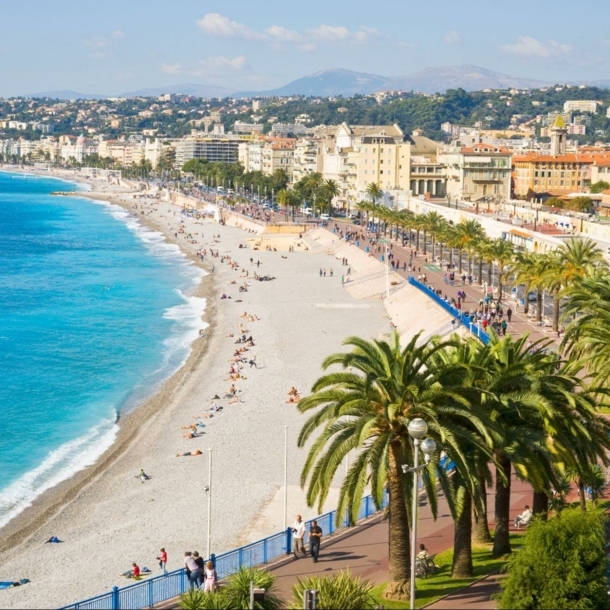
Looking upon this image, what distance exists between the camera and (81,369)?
4500 cm

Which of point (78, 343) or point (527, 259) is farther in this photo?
point (78, 343)

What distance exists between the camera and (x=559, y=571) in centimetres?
1403

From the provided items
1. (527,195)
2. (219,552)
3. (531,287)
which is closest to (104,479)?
(219,552)

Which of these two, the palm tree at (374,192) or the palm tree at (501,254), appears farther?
the palm tree at (374,192)

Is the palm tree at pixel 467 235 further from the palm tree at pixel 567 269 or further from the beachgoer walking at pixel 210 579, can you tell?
the beachgoer walking at pixel 210 579

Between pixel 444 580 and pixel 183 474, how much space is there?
14899 millimetres

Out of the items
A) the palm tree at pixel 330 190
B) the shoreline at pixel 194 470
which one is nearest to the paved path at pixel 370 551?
the shoreline at pixel 194 470

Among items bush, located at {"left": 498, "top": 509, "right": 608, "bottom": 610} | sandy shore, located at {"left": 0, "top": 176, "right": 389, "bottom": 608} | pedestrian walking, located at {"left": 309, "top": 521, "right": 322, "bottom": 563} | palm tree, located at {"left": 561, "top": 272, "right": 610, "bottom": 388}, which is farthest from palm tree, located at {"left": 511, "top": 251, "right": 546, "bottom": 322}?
bush, located at {"left": 498, "top": 509, "right": 608, "bottom": 610}

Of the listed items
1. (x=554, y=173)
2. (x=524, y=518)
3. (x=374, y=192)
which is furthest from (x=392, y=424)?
(x=554, y=173)

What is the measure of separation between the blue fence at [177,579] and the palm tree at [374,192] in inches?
3337

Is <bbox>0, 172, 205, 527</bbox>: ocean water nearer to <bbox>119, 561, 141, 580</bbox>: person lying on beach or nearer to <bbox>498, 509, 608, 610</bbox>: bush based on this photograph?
<bbox>119, 561, 141, 580</bbox>: person lying on beach

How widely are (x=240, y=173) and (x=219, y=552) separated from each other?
15012 centimetres

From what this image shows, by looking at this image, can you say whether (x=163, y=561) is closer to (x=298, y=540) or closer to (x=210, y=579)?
(x=298, y=540)

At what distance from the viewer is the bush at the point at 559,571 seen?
13.9 m
